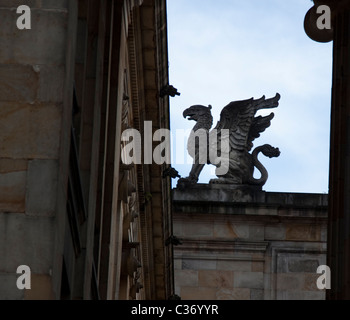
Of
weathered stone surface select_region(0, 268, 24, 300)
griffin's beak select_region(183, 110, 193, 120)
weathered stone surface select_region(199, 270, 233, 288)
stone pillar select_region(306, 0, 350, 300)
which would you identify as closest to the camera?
weathered stone surface select_region(0, 268, 24, 300)

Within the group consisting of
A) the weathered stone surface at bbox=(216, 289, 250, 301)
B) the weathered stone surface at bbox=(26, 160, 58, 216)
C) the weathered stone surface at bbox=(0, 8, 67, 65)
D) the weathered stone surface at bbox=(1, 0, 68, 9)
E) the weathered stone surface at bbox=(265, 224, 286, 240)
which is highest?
the weathered stone surface at bbox=(1, 0, 68, 9)

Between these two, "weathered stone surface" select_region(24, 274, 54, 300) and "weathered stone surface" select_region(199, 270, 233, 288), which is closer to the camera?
"weathered stone surface" select_region(24, 274, 54, 300)

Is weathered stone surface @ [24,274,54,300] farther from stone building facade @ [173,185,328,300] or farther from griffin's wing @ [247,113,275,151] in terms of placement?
griffin's wing @ [247,113,275,151]

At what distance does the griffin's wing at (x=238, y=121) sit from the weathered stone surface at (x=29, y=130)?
33.1 metres

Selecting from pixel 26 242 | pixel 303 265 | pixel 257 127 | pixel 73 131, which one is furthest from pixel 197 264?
pixel 26 242

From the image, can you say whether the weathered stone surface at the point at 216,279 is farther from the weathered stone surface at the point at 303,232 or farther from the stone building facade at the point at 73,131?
the stone building facade at the point at 73,131

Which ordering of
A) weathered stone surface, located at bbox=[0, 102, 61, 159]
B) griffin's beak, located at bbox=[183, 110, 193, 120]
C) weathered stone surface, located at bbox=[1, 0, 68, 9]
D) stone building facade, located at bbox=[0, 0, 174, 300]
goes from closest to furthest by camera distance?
stone building facade, located at bbox=[0, 0, 174, 300]
weathered stone surface, located at bbox=[0, 102, 61, 159]
weathered stone surface, located at bbox=[1, 0, 68, 9]
griffin's beak, located at bbox=[183, 110, 193, 120]

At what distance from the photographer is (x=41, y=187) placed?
56.0ft

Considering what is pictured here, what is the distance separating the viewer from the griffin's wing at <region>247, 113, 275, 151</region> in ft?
167

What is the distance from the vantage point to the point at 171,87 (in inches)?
1320

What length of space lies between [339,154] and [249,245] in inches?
741

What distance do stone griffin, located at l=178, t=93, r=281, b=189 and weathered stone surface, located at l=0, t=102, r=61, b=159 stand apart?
3217 centimetres

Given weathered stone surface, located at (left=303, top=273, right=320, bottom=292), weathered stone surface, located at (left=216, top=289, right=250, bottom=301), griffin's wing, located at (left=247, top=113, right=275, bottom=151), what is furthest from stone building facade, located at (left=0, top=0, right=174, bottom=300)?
griffin's wing, located at (left=247, top=113, right=275, bottom=151)

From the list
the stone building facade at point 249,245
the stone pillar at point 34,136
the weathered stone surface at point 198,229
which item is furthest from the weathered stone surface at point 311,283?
the stone pillar at point 34,136
